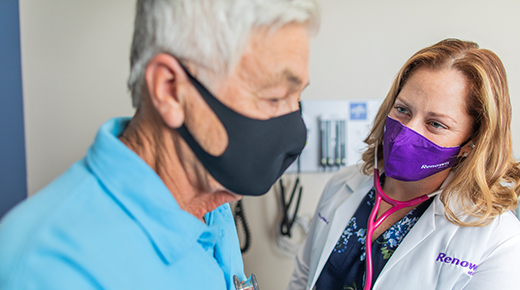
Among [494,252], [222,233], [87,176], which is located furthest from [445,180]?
[87,176]

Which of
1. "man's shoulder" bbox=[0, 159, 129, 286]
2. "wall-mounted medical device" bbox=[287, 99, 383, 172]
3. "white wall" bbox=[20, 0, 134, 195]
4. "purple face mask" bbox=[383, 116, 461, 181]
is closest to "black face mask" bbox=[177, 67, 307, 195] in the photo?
"man's shoulder" bbox=[0, 159, 129, 286]

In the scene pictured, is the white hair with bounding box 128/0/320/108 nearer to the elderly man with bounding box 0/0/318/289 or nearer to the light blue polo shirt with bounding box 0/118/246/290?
the elderly man with bounding box 0/0/318/289

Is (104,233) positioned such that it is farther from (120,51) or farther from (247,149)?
(120,51)

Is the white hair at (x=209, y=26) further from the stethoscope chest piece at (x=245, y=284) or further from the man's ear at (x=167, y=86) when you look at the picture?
the stethoscope chest piece at (x=245, y=284)

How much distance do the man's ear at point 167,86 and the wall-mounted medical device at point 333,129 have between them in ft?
4.88

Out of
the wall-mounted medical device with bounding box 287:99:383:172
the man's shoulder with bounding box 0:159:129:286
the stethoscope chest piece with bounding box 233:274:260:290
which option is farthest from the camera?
the wall-mounted medical device with bounding box 287:99:383:172

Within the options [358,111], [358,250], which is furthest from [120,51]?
[358,250]

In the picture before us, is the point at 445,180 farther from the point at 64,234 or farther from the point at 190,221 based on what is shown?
the point at 64,234

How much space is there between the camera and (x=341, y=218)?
50.7 inches

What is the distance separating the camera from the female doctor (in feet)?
3.18

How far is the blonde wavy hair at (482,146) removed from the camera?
1.00 m

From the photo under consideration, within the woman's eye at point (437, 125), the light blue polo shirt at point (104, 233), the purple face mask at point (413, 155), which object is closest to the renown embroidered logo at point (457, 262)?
the purple face mask at point (413, 155)

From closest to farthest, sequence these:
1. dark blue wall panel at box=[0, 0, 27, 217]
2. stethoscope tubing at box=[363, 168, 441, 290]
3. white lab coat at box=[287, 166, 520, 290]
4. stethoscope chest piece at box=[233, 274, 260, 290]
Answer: stethoscope chest piece at box=[233, 274, 260, 290] → white lab coat at box=[287, 166, 520, 290] → stethoscope tubing at box=[363, 168, 441, 290] → dark blue wall panel at box=[0, 0, 27, 217]

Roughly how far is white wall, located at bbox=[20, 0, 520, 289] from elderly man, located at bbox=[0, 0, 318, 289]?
147cm
